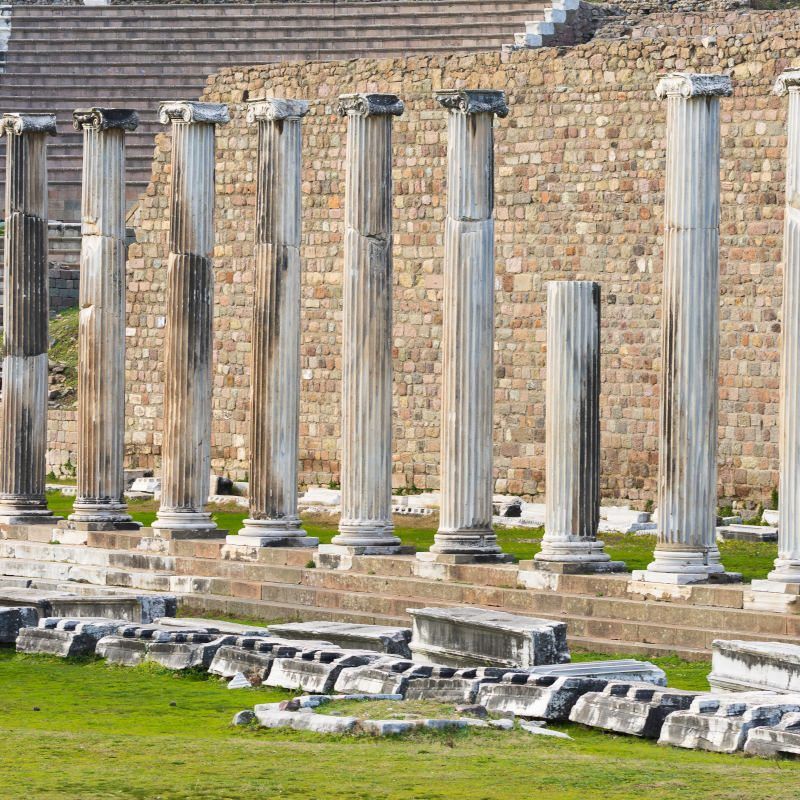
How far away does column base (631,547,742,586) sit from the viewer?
70.4 feet

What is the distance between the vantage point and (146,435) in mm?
39719

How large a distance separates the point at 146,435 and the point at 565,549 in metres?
17.8

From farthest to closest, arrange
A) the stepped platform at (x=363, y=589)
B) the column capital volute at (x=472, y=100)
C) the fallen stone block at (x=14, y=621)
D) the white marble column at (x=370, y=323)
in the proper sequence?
the white marble column at (x=370, y=323), the column capital volute at (x=472, y=100), the fallen stone block at (x=14, y=621), the stepped platform at (x=363, y=589)

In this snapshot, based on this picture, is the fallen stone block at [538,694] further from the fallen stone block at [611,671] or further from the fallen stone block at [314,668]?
the fallen stone block at [314,668]

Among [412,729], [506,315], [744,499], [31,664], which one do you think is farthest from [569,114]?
[412,729]

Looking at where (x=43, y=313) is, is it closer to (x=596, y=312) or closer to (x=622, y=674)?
(x=596, y=312)

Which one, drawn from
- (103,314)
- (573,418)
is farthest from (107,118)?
(573,418)

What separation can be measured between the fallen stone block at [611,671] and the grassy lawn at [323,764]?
607mm

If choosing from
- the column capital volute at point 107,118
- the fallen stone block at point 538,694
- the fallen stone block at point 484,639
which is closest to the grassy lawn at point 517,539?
the fallen stone block at point 484,639

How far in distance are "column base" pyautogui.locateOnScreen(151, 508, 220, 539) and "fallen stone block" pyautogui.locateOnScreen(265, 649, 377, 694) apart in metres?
8.51

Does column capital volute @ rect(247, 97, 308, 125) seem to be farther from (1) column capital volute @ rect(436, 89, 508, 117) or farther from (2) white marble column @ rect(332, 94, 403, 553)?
(1) column capital volute @ rect(436, 89, 508, 117)

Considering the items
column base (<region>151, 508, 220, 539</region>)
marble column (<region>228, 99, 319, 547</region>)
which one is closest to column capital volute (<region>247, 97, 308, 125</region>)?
marble column (<region>228, 99, 319, 547</region>)

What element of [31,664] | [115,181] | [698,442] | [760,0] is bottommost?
[31,664]

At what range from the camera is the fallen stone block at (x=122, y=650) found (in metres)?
19.7
